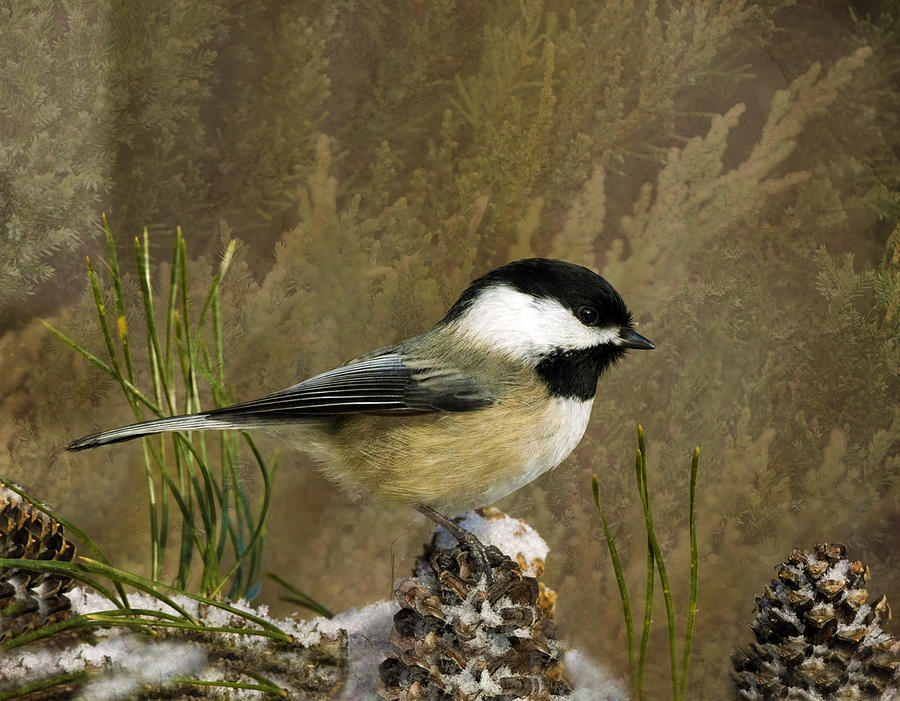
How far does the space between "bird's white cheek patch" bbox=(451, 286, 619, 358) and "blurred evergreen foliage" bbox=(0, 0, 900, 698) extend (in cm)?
28

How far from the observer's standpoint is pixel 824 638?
53 centimetres

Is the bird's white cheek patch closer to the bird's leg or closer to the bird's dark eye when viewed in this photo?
the bird's dark eye

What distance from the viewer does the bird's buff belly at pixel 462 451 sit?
2.13ft

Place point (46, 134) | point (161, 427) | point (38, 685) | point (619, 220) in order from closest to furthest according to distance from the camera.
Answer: point (38, 685) → point (161, 427) → point (46, 134) → point (619, 220)

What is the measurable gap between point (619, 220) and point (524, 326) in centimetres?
36

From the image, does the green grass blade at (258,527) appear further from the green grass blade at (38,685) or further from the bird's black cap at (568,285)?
the bird's black cap at (568,285)

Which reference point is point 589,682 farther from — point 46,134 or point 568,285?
point 46,134

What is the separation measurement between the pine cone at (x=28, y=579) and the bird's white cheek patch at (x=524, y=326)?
0.36m

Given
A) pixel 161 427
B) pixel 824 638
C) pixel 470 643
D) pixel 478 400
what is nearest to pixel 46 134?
pixel 161 427

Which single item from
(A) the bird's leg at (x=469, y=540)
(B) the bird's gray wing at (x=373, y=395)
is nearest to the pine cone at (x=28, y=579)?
(B) the bird's gray wing at (x=373, y=395)

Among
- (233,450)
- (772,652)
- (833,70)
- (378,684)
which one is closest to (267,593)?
(233,450)

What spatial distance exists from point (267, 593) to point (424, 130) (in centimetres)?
59

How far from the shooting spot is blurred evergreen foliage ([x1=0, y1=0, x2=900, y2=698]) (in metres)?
0.95

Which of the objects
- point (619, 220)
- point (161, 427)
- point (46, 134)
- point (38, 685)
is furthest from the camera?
point (619, 220)
